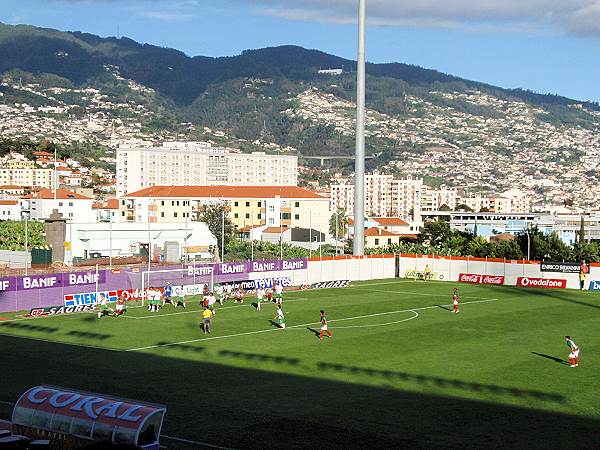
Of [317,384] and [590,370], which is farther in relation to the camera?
[590,370]

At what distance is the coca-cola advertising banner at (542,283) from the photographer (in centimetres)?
7725

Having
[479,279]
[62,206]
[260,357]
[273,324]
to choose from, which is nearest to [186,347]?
[260,357]

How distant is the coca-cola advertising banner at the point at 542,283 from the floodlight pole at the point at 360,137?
48.4 feet

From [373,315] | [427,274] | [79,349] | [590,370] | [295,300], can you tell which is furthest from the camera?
[427,274]

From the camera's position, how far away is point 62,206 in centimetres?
16000

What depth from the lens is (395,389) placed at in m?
34.7

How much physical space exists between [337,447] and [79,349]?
20971 mm

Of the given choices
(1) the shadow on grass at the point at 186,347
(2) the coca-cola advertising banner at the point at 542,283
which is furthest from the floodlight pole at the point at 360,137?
(1) the shadow on grass at the point at 186,347

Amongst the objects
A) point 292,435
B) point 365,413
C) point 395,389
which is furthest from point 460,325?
point 292,435

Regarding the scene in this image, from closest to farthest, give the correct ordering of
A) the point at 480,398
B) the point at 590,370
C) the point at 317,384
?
the point at 480,398
the point at 317,384
the point at 590,370

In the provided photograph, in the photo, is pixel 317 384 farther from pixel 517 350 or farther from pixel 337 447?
pixel 517 350

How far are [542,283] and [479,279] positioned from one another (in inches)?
232

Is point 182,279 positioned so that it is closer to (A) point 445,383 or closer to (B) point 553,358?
(B) point 553,358

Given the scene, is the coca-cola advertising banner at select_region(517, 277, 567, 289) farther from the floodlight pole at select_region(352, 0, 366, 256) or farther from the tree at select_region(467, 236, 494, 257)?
the tree at select_region(467, 236, 494, 257)
